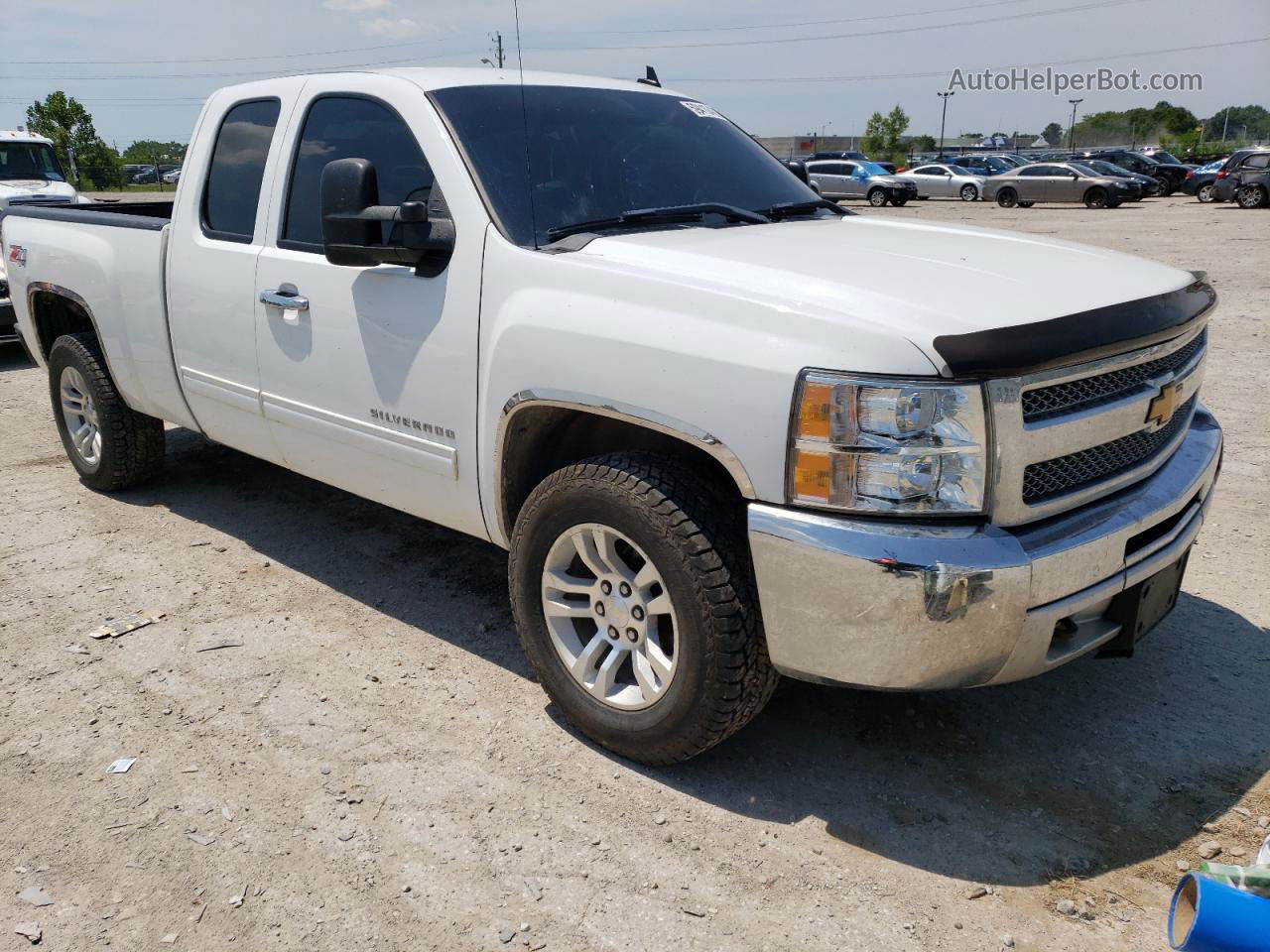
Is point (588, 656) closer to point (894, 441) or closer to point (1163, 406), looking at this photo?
point (894, 441)

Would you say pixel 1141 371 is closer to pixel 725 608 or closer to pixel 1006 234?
pixel 1006 234

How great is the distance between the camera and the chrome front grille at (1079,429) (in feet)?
8.27

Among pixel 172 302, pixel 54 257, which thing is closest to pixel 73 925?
pixel 172 302

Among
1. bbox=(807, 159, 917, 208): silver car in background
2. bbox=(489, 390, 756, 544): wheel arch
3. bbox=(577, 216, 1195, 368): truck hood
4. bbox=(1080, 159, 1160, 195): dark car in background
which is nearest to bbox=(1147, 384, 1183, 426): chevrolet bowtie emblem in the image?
bbox=(577, 216, 1195, 368): truck hood

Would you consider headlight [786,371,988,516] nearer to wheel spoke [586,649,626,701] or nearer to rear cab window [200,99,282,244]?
wheel spoke [586,649,626,701]

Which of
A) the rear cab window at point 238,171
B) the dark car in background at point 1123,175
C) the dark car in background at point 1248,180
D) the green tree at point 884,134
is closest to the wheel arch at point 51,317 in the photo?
the rear cab window at point 238,171

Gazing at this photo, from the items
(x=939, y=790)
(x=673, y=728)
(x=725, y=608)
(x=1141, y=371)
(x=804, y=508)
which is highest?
(x=1141, y=371)

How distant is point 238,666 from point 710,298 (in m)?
2.28

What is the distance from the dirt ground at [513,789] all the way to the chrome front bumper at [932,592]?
1.73 feet

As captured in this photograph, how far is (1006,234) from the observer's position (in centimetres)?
376

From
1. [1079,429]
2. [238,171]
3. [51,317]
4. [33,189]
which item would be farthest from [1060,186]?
[1079,429]

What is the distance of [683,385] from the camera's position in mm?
2721

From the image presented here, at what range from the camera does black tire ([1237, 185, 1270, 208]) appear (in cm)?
2773

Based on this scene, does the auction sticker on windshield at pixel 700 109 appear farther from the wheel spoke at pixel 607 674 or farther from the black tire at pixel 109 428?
the black tire at pixel 109 428
